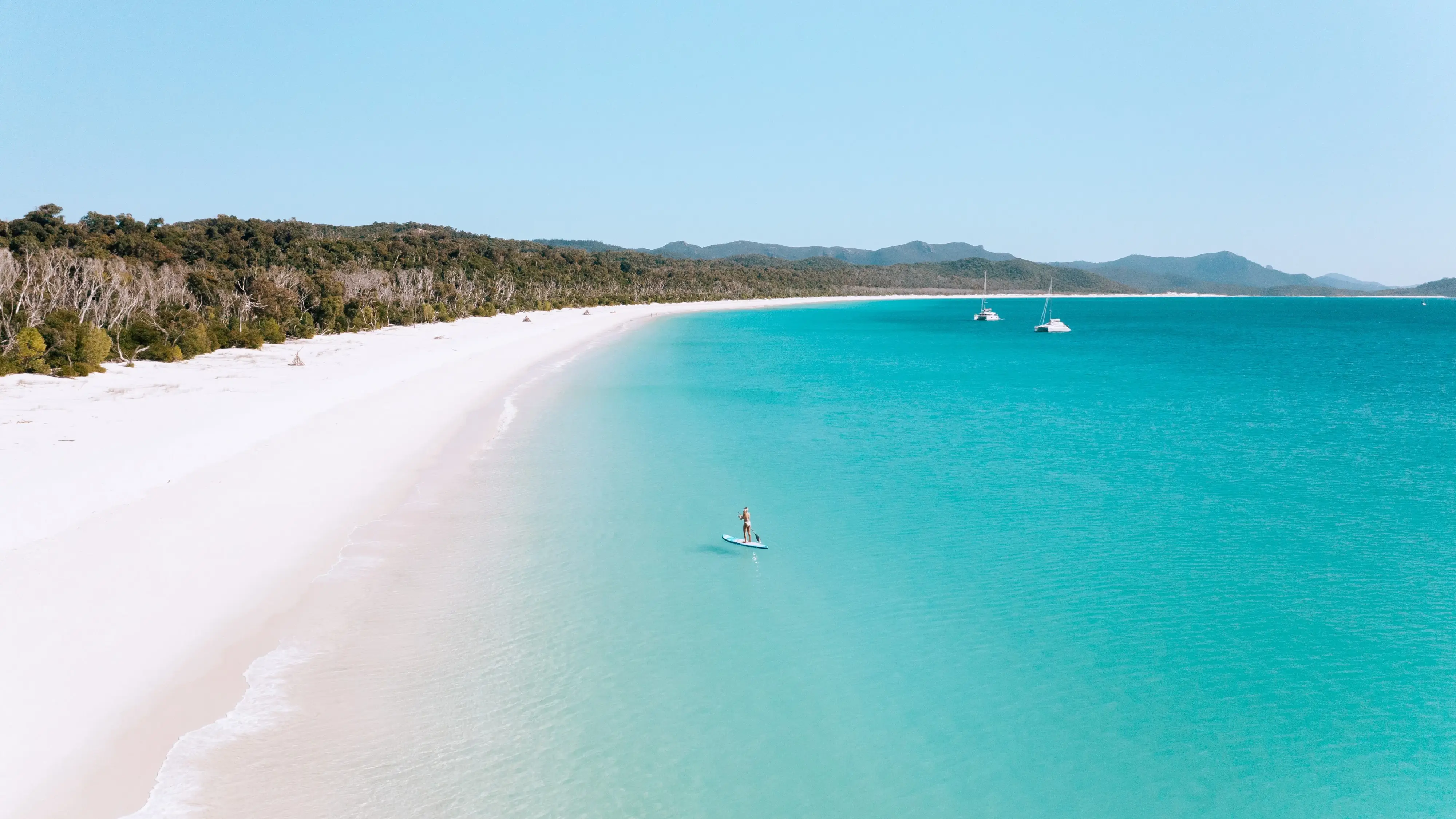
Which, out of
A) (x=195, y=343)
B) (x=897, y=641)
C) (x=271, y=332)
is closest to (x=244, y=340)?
(x=271, y=332)

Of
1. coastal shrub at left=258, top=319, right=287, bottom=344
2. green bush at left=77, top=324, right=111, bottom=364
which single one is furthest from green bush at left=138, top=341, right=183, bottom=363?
coastal shrub at left=258, top=319, right=287, bottom=344

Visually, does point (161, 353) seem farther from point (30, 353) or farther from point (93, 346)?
point (30, 353)

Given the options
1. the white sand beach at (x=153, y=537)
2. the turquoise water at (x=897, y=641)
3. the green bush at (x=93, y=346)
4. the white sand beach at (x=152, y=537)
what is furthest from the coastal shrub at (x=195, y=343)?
the turquoise water at (x=897, y=641)

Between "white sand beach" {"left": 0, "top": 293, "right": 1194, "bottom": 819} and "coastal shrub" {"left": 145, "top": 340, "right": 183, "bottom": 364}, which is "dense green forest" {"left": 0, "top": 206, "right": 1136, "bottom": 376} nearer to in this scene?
"coastal shrub" {"left": 145, "top": 340, "right": 183, "bottom": 364}

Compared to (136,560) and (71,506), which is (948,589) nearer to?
(136,560)

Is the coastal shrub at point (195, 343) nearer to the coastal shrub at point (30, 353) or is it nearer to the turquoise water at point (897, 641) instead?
the coastal shrub at point (30, 353)
